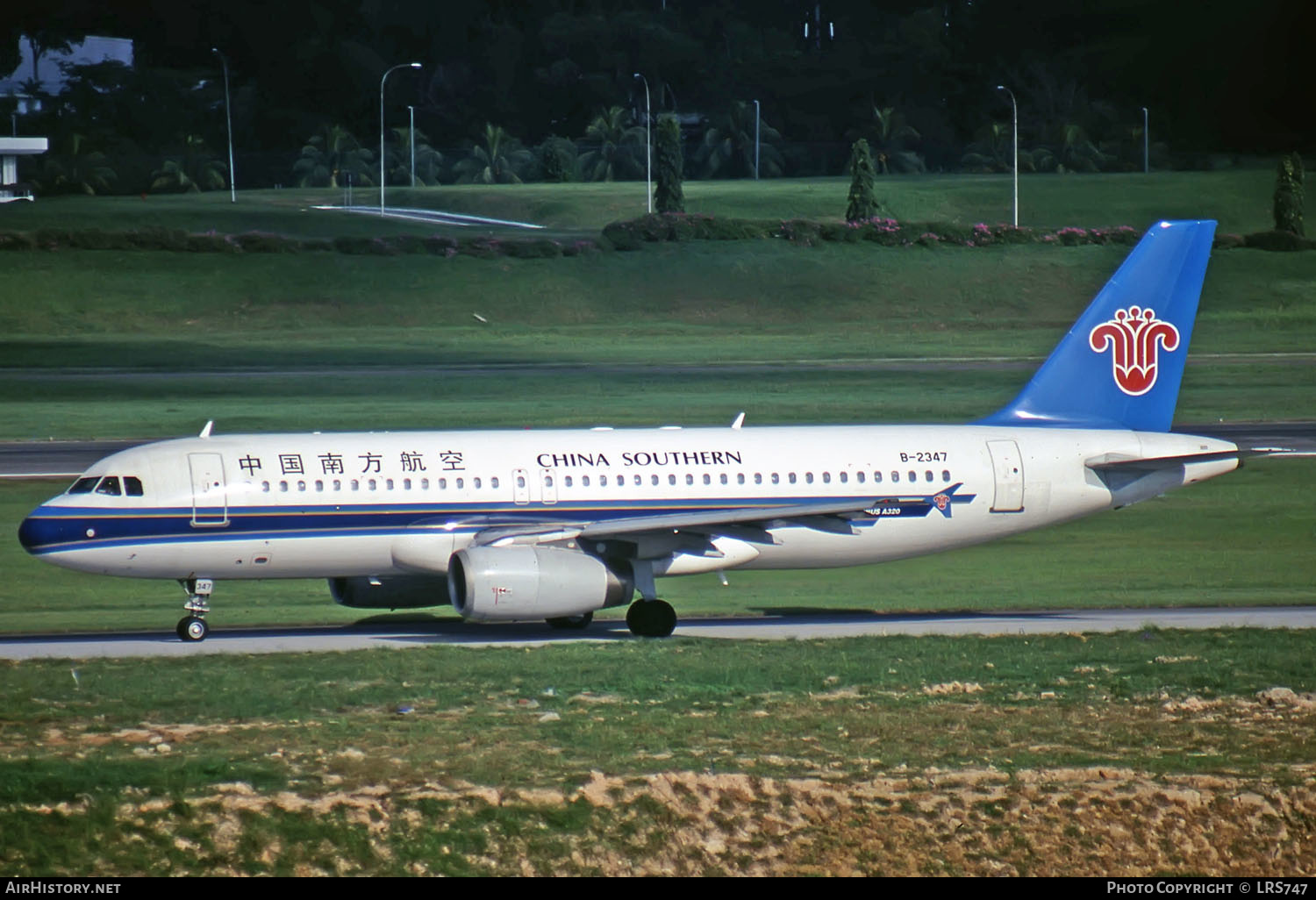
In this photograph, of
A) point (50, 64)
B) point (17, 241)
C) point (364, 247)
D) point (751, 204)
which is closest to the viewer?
point (17, 241)

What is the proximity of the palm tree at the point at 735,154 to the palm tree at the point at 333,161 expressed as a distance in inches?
1272

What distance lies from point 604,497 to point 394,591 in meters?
4.11

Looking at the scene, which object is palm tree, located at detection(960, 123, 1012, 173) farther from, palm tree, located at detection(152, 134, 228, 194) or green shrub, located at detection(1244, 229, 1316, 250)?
palm tree, located at detection(152, 134, 228, 194)

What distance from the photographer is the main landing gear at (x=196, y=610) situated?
106 ft

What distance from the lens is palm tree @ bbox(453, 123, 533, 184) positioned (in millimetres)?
174750

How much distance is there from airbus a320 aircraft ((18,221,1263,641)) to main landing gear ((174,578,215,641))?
0.05 metres

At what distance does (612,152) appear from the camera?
577ft

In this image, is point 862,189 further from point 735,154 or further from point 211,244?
point 735,154

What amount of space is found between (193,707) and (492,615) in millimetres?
7486

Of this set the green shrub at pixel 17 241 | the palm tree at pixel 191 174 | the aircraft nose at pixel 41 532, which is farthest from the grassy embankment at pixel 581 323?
the aircraft nose at pixel 41 532

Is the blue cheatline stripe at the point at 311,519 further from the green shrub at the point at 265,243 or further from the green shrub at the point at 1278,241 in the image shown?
the green shrub at the point at 1278,241

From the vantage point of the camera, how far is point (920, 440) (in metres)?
35.5

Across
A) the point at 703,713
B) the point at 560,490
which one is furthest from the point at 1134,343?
the point at 703,713

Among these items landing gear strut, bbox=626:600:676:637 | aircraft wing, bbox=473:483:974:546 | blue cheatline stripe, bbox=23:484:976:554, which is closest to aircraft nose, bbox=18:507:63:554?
blue cheatline stripe, bbox=23:484:976:554
